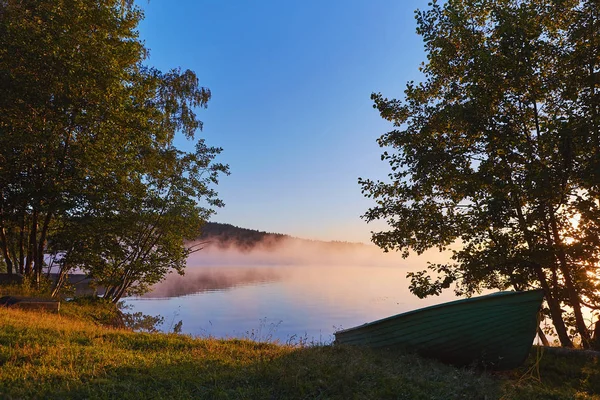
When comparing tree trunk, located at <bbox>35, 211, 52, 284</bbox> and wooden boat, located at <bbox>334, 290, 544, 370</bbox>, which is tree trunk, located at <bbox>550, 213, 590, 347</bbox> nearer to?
wooden boat, located at <bbox>334, 290, 544, 370</bbox>

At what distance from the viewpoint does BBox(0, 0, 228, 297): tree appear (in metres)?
15.3

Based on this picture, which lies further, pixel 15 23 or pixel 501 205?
pixel 15 23

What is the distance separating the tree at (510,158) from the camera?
1084 cm

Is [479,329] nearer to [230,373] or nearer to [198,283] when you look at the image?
[230,373]

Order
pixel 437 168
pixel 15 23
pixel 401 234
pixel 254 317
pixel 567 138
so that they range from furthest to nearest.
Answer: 1. pixel 254 317
2. pixel 15 23
3. pixel 401 234
4. pixel 437 168
5. pixel 567 138

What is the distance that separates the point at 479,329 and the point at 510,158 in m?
5.89

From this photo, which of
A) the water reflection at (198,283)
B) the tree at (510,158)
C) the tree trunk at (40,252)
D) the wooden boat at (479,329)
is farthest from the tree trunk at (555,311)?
the water reflection at (198,283)

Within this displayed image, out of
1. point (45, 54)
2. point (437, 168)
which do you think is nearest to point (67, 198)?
point (45, 54)

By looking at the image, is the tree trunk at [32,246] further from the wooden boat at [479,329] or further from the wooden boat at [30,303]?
the wooden boat at [479,329]

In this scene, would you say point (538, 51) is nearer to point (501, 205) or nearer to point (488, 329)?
point (501, 205)

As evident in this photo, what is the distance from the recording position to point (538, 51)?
1178cm

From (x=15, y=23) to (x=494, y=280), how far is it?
21.3 metres

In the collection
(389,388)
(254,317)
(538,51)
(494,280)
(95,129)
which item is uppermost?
(538,51)

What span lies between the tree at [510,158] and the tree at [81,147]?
1206 cm
